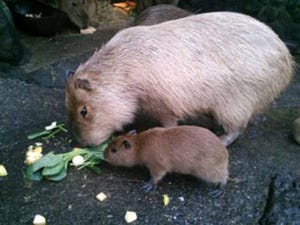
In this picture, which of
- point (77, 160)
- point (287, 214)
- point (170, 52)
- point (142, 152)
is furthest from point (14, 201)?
point (287, 214)

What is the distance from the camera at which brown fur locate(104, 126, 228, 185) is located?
156 inches

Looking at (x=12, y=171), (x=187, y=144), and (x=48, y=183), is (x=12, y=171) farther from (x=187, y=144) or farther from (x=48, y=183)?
(x=187, y=144)

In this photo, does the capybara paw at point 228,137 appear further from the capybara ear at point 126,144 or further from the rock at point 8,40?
the rock at point 8,40

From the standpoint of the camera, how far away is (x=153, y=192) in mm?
4156

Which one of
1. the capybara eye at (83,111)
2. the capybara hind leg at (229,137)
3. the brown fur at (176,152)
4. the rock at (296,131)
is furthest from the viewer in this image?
the rock at (296,131)

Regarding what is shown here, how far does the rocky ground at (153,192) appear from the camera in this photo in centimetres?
395

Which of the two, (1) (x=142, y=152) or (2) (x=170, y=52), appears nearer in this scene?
(1) (x=142, y=152)

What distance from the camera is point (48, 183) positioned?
425cm

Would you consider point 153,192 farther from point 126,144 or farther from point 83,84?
point 83,84

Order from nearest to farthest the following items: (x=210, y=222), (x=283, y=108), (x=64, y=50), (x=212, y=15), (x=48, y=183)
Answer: (x=210, y=222)
(x=48, y=183)
(x=212, y=15)
(x=283, y=108)
(x=64, y=50)

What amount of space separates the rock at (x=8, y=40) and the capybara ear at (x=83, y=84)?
2.27m

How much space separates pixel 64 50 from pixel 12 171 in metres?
2.72

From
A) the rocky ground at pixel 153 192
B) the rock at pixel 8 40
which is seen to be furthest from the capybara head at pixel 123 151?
the rock at pixel 8 40

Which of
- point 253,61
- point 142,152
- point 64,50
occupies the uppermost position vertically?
point 253,61
